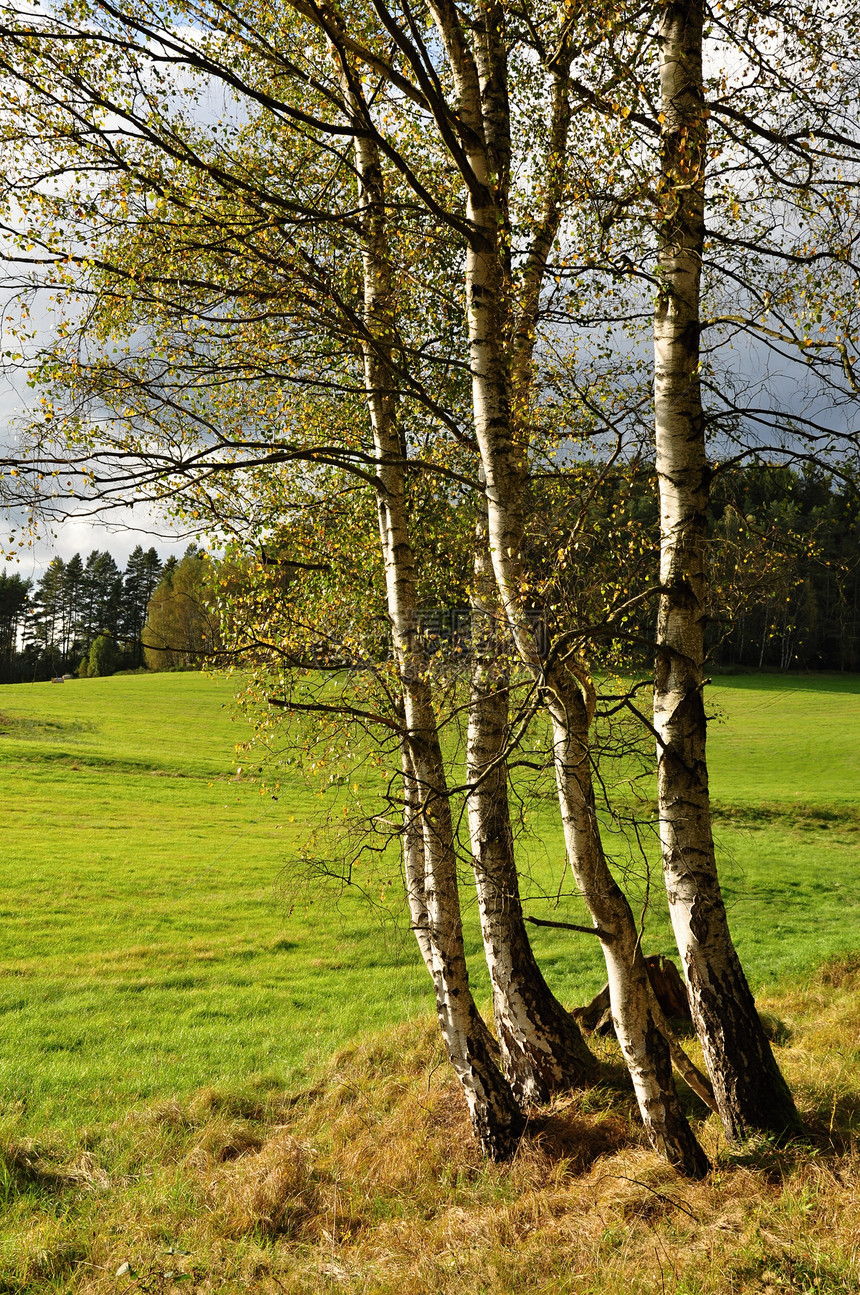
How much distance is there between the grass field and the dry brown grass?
0.07ft

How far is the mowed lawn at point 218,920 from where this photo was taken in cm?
959

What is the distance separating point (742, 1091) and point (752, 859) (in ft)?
61.1

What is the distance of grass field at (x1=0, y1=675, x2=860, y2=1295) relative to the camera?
4207 millimetres

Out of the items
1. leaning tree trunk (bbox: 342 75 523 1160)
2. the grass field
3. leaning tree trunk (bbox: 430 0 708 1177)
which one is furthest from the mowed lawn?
leaning tree trunk (bbox: 342 75 523 1160)

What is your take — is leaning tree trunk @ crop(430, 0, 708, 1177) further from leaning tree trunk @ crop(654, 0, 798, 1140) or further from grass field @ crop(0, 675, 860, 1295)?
leaning tree trunk @ crop(654, 0, 798, 1140)

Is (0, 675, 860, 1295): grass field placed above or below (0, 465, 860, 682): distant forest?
below

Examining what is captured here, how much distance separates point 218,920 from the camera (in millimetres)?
16375

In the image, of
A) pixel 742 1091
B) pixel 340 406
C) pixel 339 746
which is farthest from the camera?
pixel 340 406

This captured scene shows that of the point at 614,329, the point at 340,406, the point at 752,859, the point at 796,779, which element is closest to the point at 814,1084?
the point at 614,329

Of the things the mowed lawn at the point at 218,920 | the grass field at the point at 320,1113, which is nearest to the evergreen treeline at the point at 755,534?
the mowed lawn at the point at 218,920

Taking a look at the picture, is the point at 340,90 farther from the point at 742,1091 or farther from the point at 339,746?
the point at 742,1091

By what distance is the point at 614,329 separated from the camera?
24.8 ft

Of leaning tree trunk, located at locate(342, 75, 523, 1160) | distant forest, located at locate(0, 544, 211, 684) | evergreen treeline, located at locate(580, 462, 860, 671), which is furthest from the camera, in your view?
distant forest, located at locate(0, 544, 211, 684)

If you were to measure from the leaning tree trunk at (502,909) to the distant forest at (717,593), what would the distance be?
1090mm
